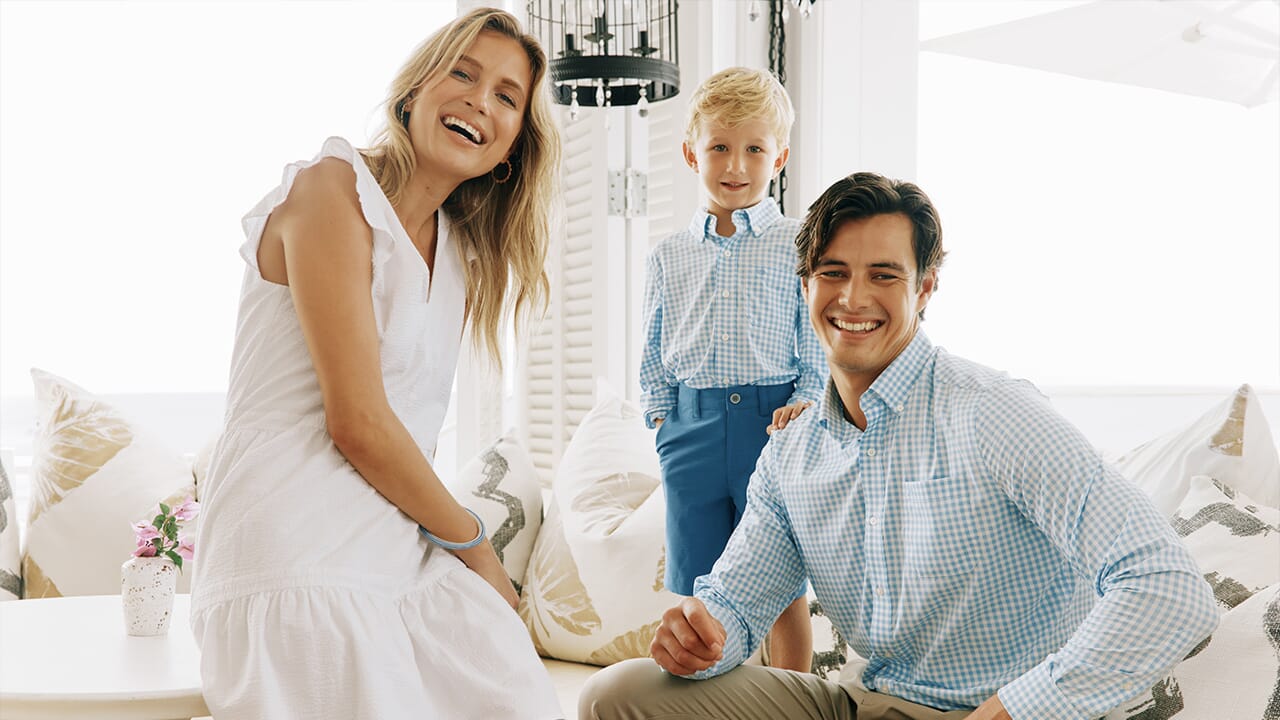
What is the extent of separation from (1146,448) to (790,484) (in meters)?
0.74

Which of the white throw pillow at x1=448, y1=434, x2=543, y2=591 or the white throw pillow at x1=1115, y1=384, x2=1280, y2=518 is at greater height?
the white throw pillow at x1=1115, y1=384, x2=1280, y2=518

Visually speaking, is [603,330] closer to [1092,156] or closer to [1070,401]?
[1092,156]

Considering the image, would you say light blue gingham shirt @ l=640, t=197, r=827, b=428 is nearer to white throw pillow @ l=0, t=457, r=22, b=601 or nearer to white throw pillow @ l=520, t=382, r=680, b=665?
white throw pillow @ l=520, t=382, r=680, b=665

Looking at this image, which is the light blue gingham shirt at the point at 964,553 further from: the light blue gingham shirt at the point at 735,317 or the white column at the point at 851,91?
the white column at the point at 851,91

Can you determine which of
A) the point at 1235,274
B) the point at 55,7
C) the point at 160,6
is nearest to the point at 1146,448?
the point at 1235,274

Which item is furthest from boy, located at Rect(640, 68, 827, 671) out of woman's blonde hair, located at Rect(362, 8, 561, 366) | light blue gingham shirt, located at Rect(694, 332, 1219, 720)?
woman's blonde hair, located at Rect(362, 8, 561, 366)

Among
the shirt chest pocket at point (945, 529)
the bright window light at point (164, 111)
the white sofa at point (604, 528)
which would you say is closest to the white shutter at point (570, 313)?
the white sofa at point (604, 528)

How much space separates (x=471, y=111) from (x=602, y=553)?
1.22 metres

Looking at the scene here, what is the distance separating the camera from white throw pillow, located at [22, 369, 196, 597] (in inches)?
107

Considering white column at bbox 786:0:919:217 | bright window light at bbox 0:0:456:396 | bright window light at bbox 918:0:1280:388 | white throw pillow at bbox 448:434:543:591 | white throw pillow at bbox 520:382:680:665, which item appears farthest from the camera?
bright window light at bbox 918:0:1280:388

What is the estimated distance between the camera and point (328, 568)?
3.93ft

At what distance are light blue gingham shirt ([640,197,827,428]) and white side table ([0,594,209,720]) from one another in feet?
3.35

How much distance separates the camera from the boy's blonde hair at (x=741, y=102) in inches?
78.7

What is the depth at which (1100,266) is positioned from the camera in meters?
5.05
